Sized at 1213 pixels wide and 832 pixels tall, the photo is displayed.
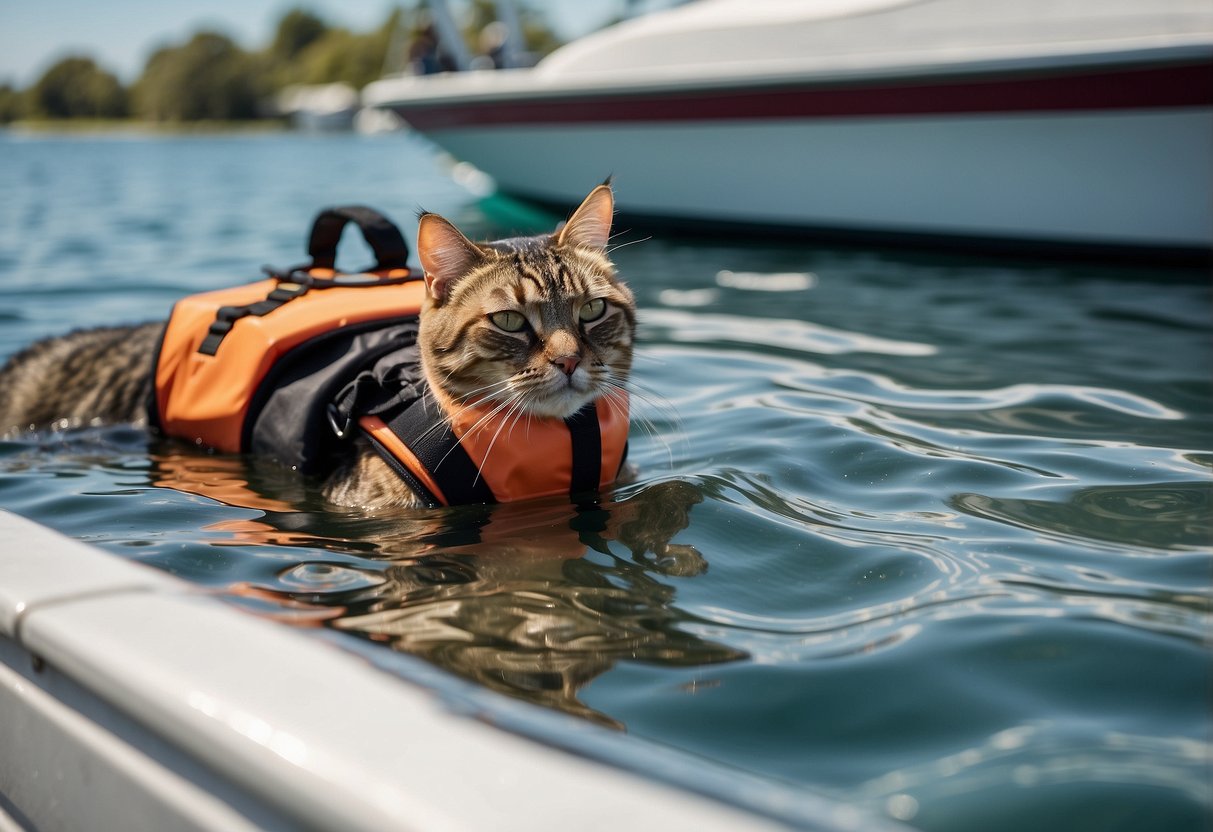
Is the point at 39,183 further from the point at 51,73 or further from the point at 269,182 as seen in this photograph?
the point at 51,73

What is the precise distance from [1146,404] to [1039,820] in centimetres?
307

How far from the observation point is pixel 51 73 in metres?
97.8

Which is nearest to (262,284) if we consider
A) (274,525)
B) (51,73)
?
(274,525)

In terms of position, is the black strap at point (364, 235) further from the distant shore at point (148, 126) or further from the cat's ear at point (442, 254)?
the distant shore at point (148, 126)

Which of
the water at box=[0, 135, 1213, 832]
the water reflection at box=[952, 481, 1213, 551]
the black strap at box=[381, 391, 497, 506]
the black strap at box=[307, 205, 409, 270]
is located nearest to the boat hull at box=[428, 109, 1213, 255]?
the water at box=[0, 135, 1213, 832]

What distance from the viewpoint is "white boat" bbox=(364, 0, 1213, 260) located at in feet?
22.0

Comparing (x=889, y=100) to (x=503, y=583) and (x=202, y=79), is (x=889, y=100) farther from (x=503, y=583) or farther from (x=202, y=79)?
(x=202, y=79)

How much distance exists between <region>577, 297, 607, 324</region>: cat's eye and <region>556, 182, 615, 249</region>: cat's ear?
314mm

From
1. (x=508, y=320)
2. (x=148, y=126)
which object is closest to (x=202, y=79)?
(x=148, y=126)

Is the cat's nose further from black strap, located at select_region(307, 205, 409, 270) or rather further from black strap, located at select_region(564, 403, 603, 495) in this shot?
black strap, located at select_region(307, 205, 409, 270)

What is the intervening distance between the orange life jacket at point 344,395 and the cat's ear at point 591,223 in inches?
21.2

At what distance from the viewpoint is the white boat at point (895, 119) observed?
22.0 ft

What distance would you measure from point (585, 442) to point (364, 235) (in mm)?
1407

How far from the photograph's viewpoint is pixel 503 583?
8.92 ft
